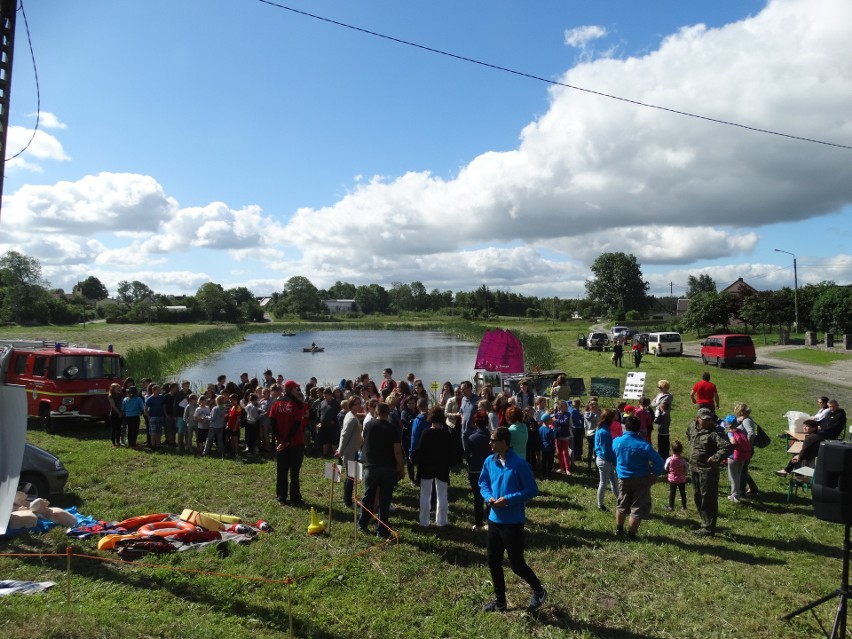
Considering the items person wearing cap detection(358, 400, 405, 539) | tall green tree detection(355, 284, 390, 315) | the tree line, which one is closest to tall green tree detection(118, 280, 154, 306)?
the tree line

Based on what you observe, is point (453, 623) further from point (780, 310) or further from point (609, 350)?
point (780, 310)

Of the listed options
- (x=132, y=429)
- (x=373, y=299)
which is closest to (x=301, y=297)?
(x=373, y=299)

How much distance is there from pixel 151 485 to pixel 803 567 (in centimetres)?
982

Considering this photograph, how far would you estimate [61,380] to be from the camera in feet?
49.1

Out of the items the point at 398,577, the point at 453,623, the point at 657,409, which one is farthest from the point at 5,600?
the point at 657,409

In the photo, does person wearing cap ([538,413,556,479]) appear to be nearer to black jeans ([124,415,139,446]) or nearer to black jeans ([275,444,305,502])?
black jeans ([275,444,305,502])

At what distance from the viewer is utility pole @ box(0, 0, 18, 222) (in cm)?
574

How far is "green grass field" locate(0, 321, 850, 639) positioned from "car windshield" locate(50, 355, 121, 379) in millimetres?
6478

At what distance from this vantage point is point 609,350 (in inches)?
1671

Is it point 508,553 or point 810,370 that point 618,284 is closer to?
point 810,370

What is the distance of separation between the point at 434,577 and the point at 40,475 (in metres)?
6.44

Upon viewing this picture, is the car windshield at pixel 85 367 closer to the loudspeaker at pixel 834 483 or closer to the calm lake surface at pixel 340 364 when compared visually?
the calm lake surface at pixel 340 364

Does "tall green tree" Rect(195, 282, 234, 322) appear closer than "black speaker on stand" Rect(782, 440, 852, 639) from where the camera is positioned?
No

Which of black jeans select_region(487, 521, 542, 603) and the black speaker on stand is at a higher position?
the black speaker on stand
